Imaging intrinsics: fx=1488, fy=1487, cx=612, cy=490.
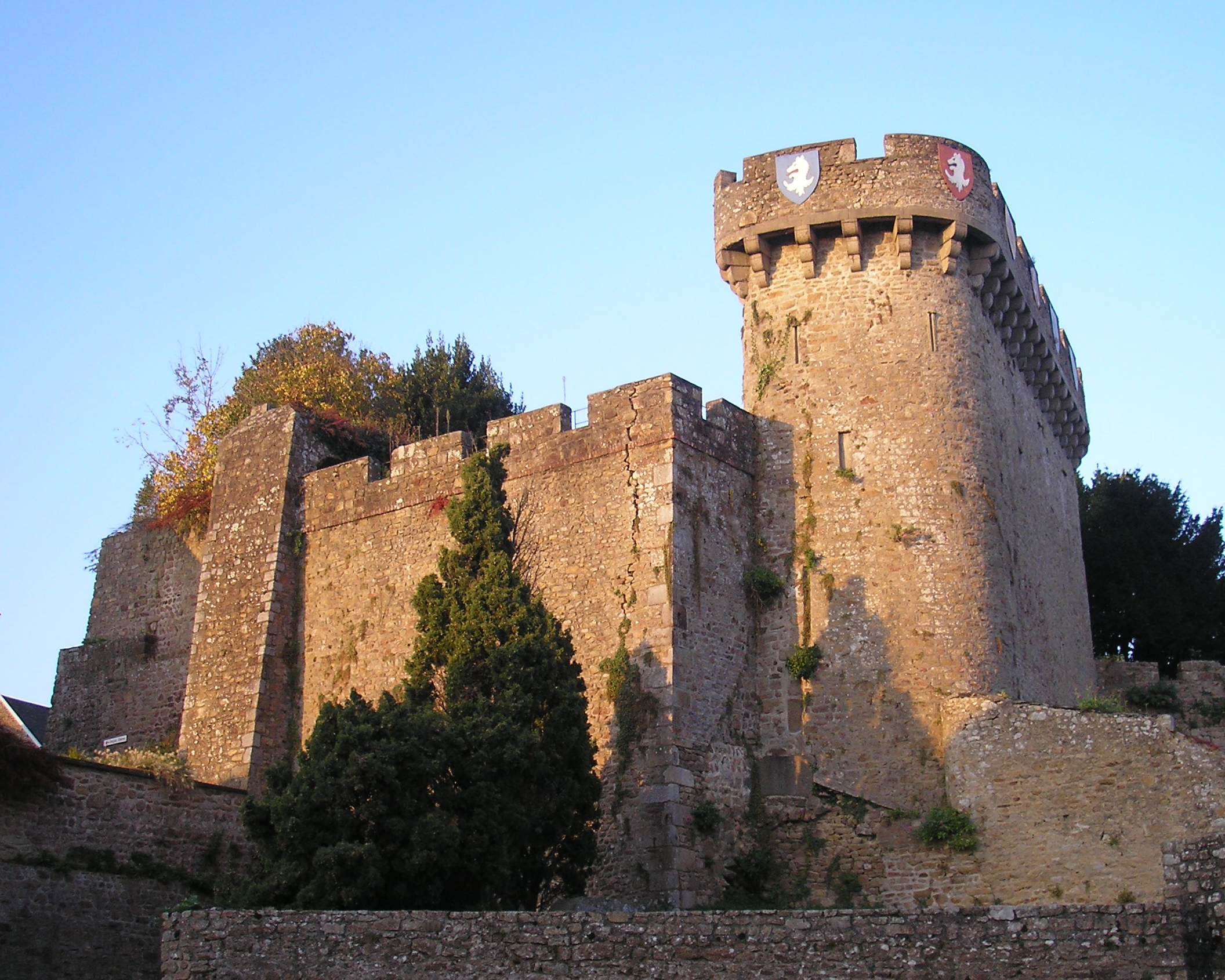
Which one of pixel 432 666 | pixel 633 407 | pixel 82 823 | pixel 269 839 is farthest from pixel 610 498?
pixel 82 823

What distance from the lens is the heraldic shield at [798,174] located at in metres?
21.4

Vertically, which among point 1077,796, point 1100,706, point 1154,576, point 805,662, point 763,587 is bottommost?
point 1077,796

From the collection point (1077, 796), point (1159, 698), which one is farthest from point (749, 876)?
point (1159, 698)

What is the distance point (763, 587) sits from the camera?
20188 mm

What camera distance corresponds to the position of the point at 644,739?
60.8 feet

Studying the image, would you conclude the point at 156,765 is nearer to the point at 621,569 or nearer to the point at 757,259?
the point at 621,569

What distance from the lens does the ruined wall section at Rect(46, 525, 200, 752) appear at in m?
26.0

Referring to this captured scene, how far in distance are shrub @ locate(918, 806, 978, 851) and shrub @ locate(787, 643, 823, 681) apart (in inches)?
97.0

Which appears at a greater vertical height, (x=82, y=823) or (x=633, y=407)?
(x=633, y=407)

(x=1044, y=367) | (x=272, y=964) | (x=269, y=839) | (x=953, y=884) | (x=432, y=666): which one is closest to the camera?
(x=272, y=964)

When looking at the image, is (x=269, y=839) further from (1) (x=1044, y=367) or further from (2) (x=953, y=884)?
(1) (x=1044, y=367)

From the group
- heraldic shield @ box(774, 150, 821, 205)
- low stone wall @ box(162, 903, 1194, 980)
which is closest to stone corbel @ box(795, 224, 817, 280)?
heraldic shield @ box(774, 150, 821, 205)

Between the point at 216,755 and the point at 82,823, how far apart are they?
15.6 ft

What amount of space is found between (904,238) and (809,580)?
511 cm
